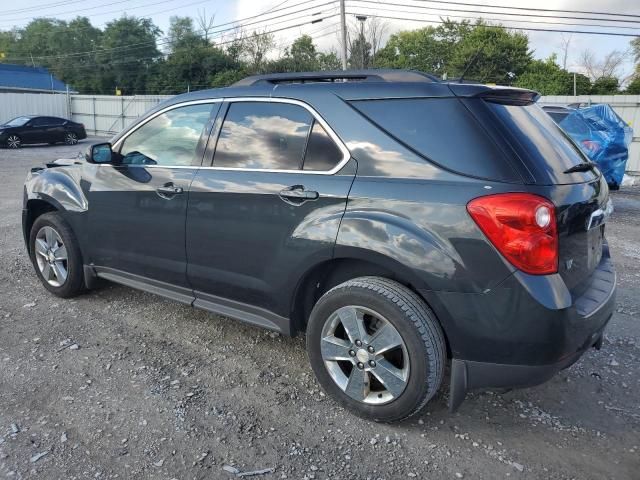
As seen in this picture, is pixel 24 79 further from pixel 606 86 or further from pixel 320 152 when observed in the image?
pixel 320 152

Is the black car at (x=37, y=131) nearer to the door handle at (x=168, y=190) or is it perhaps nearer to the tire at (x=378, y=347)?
the door handle at (x=168, y=190)

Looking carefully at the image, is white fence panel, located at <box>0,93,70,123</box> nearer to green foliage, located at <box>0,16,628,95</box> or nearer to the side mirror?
green foliage, located at <box>0,16,628,95</box>

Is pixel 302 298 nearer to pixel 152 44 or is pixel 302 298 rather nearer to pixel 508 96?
pixel 508 96

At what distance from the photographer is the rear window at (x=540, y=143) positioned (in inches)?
102

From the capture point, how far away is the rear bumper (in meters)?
2.43

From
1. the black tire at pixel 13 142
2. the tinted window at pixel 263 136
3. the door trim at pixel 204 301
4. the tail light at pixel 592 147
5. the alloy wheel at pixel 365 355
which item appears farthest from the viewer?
the black tire at pixel 13 142

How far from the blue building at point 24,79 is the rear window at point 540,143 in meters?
45.6

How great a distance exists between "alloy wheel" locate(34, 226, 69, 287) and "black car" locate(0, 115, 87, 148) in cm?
1998

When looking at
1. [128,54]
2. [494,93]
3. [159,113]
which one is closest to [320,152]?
[494,93]

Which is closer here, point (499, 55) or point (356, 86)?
point (356, 86)

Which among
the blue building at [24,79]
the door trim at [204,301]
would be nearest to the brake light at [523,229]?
the door trim at [204,301]

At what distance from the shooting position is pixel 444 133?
2.67 m

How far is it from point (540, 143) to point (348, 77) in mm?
1158

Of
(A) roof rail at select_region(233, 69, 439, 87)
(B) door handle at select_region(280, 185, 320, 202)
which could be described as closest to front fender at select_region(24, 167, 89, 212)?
(A) roof rail at select_region(233, 69, 439, 87)
